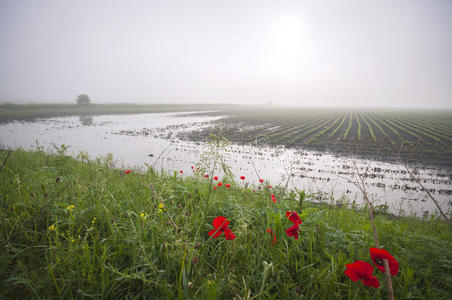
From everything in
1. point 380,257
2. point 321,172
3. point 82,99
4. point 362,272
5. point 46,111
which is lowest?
point 321,172

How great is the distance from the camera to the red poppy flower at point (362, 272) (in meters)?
1.16

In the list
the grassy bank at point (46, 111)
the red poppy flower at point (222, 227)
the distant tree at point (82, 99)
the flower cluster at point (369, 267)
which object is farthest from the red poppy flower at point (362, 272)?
the distant tree at point (82, 99)

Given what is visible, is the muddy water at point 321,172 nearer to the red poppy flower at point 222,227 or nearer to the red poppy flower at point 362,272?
the red poppy flower at point 222,227

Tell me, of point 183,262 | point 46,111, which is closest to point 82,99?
point 46,111

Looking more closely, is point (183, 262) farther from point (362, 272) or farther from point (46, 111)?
point (46, 111)

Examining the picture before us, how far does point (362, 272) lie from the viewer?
1180mm

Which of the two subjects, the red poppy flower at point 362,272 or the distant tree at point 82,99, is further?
the distant tree at point 82,99

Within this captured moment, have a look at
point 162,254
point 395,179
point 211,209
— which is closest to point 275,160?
point 395,179

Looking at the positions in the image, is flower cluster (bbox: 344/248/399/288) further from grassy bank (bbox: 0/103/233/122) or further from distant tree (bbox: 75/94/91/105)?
distant tree (bbox: 75/94/91/105)

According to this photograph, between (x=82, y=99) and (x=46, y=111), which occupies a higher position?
(x=82, y=99)

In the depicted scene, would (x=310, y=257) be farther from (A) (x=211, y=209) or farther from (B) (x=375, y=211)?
(B) (x=375, y=211)

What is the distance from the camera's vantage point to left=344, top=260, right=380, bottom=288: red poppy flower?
1.16 m

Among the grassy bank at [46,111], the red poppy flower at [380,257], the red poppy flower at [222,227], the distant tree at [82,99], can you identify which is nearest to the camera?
the red poppy flower at [380,257]

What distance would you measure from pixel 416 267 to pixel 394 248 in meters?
0.37
